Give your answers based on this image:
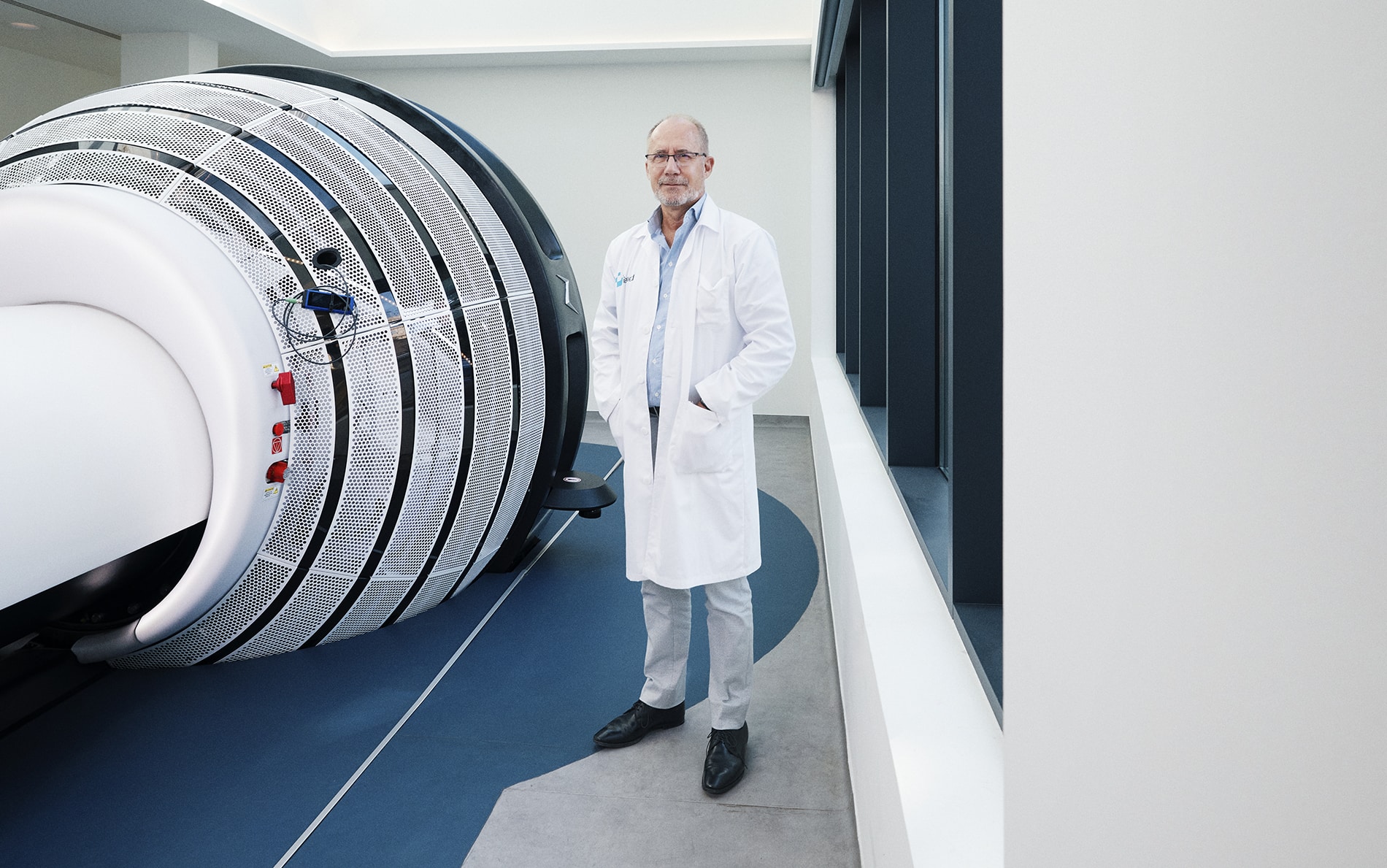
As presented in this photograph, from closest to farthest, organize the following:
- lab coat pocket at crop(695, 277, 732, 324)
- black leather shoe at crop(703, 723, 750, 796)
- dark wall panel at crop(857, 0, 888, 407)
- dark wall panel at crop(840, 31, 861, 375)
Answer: black leather shoe at crop(703, 723, 750, 796) < lab coat pocket at crop(695, 277, 732, 324) < dark wall panel at crop(857, 0, 888, 407) < dark wall panel at crop(840, 31, 861, 375)

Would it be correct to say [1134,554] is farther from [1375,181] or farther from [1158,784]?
[1375,181]

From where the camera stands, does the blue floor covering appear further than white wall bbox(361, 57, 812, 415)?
No

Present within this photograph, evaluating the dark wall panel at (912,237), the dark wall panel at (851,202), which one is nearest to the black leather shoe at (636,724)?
the dark wall panel at (912,237)

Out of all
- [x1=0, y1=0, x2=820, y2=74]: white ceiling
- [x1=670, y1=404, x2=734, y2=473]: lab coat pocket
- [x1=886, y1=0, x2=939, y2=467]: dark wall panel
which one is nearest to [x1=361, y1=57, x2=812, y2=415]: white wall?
[x1=0, y1=0, x2=820, y2=74]: white ceiling

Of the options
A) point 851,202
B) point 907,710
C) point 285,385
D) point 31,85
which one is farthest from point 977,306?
point 31,85

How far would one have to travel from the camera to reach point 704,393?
2047 mm

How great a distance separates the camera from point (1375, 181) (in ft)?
0.82

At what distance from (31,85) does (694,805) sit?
8.26 m

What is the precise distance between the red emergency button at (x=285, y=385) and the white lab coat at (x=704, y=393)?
75 centimetres

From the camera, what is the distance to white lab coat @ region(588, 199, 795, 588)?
2.09 meters

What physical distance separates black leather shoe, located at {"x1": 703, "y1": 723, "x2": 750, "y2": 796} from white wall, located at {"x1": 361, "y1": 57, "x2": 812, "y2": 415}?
17.0ft

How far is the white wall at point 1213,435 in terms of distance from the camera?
0.26 m

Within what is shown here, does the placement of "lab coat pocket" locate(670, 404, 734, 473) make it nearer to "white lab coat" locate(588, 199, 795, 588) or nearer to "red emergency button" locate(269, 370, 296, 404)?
"white lab coat" locate(588, 199, 795, 588)

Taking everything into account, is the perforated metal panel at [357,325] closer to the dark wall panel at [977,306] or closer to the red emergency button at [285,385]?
the red emergency button at [285,385]
